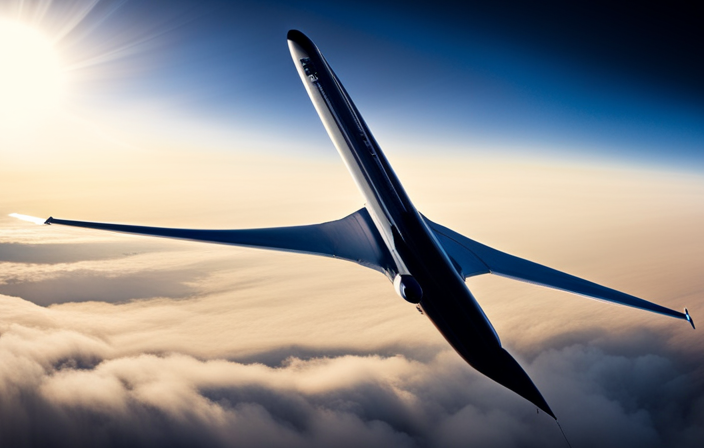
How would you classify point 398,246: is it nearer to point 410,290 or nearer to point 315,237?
point 410,290

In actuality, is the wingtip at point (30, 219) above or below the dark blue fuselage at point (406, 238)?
above

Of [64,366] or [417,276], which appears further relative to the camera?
[64,366]

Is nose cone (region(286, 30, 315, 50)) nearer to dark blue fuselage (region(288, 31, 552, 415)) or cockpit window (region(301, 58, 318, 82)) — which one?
dark blue fuselage (region(288, 31, 552, 415))

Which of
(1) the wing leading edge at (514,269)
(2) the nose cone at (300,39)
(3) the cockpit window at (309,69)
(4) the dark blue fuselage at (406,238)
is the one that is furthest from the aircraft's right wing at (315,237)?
(2) the nose cone at (300,39)

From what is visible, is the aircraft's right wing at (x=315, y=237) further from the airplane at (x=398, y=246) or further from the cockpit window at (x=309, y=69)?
the cockpit window at (x=309, y=69)

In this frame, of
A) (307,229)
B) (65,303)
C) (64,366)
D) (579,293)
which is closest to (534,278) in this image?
(579,293)

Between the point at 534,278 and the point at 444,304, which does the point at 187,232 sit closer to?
the point at 444,304
